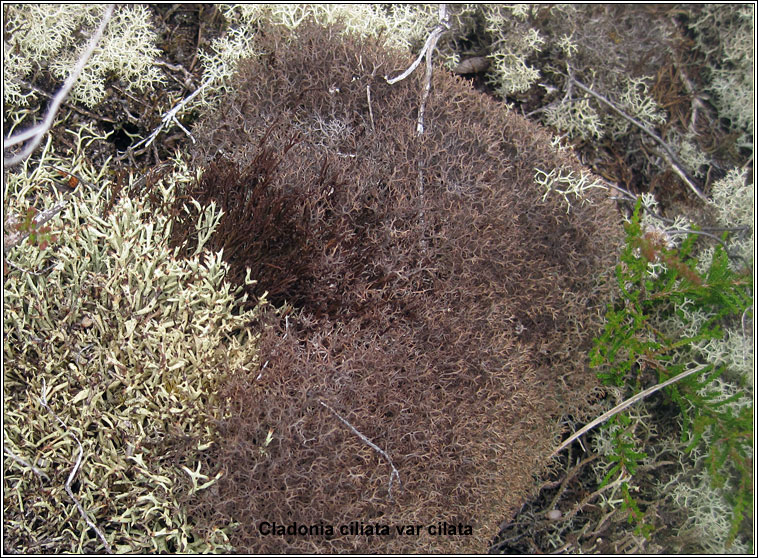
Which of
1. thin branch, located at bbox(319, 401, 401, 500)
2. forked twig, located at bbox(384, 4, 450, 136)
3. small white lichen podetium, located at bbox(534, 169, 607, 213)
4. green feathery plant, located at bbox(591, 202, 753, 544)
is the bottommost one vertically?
thin branch, located at bbox(319, 401, 401, 500)

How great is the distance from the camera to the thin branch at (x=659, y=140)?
2428 mm

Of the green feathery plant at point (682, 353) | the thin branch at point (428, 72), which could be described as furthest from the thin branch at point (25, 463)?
the green feathery plant at point (682, 353)

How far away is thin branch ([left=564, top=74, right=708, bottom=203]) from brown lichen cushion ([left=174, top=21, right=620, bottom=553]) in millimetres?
429

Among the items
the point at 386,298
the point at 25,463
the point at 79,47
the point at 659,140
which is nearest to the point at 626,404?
the point at 386,298

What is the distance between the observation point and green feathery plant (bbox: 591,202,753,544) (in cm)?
204

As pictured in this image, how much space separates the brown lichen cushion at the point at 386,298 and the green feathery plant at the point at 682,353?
0.11 metres

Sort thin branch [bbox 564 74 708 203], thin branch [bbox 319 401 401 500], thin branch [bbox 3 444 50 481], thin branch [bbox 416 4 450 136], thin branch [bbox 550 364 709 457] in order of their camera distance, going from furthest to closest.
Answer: thin branch [bbox 564 74 708 203], thin branch [bbox 550 364 709 457], thin branch [bbox 416 4 450 136], thin branch [bbox 319 401 401 500], thin branch [bbox 3 444 50 481]

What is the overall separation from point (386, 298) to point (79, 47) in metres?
1.43

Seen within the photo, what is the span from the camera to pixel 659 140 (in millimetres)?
2479

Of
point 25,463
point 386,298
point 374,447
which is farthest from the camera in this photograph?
point 386,298

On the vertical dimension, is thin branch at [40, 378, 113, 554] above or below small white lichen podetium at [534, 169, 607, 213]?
below

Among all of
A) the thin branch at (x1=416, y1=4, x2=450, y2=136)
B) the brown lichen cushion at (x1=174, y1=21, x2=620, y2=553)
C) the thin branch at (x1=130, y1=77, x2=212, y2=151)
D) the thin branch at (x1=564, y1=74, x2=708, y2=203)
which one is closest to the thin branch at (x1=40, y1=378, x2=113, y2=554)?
the brown lichen cushion at (x1=174, y1=21, x2=620, y2=553)

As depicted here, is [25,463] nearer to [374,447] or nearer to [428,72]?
[374,447]

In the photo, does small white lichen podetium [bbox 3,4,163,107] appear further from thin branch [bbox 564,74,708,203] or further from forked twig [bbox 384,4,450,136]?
thin branch [bbox 564,74,708,203]
